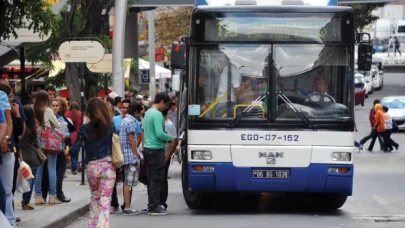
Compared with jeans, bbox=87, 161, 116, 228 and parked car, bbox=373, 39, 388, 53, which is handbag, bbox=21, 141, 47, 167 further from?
parked car, bbox=373, 39, 388, 53

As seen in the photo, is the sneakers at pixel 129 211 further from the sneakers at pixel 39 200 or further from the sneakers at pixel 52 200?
the sneakers at pixel 39 200

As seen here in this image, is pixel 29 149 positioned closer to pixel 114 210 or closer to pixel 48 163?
pixel 48 163

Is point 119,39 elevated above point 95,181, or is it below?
above

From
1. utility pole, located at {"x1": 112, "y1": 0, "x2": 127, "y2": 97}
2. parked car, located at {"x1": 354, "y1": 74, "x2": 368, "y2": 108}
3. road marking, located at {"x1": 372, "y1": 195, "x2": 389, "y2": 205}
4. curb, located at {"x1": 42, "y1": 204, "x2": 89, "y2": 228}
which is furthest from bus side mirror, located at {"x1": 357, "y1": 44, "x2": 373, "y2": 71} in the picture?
parked car, located at {"x1": 354, "y1": 74, "x2": 368, "y2": 108}

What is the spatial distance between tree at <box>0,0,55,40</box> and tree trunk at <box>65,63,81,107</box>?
8.99 m

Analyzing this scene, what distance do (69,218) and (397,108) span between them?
103 ft

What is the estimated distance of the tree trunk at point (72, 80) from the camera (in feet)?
78.6

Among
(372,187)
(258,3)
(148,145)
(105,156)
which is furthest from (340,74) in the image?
(372,187)

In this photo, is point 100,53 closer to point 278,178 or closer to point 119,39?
point 119,39

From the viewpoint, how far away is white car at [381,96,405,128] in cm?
4356

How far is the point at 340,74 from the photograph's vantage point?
15031mm

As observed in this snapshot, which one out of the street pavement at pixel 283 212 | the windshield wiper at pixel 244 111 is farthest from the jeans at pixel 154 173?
the windshield wiper at pixel 244 111

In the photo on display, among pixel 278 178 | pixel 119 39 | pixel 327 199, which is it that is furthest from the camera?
pixel 119 39

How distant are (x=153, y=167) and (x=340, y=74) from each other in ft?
9.98
